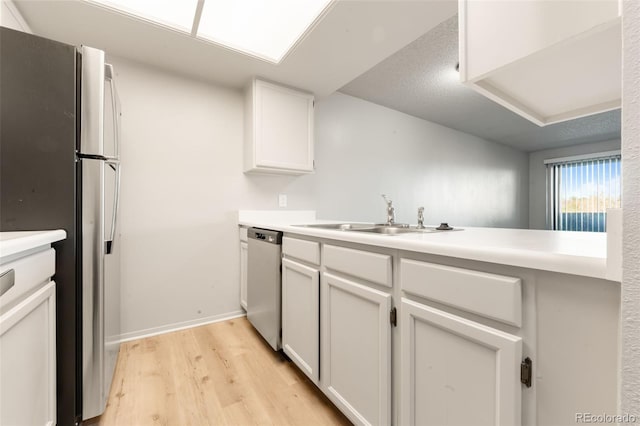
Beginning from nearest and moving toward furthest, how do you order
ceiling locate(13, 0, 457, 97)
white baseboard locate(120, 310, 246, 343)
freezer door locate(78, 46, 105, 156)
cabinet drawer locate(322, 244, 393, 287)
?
cabinet drawer locate(322, 244, 393, 287) → freezer door locate(78, 46, 105, 156) → ceiling locate(13, 0, 457, 97) → white baseboard locate(120, 310, 246, 343)

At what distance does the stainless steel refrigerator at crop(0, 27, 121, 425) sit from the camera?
0.99m

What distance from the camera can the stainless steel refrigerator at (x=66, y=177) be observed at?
986mm

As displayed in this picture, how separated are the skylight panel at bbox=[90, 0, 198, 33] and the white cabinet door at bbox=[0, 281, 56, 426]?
159 cm

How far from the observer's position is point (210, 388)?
1453 millimetres

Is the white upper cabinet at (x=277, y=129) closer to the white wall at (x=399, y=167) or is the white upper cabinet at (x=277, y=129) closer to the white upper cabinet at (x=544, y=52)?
the white wall at (x=399, y=167)

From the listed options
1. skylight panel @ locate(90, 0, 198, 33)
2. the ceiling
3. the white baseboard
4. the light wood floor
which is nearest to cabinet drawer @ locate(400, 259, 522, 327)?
the light wood floor

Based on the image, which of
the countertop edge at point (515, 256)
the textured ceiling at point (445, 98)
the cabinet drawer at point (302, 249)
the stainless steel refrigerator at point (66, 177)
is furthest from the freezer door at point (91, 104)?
the textured ceiling at point (445, 98)

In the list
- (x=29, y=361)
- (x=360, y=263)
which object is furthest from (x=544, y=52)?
(x=29, y=361)

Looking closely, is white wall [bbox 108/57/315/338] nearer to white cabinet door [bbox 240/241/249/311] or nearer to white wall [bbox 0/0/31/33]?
white cabinet door [bbox 240/241/249/311]

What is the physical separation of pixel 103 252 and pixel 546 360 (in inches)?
63.3

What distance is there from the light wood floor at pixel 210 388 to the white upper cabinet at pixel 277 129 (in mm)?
1484

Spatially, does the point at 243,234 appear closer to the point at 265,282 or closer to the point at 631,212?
the point at 265,282

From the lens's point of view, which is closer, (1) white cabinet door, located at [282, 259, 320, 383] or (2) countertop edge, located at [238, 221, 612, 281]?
(2) countertop edge, located at [238, 221, 612, 281]

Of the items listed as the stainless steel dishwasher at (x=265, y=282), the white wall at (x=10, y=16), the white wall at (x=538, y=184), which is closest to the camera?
the white wall at (x=10, y=16)
